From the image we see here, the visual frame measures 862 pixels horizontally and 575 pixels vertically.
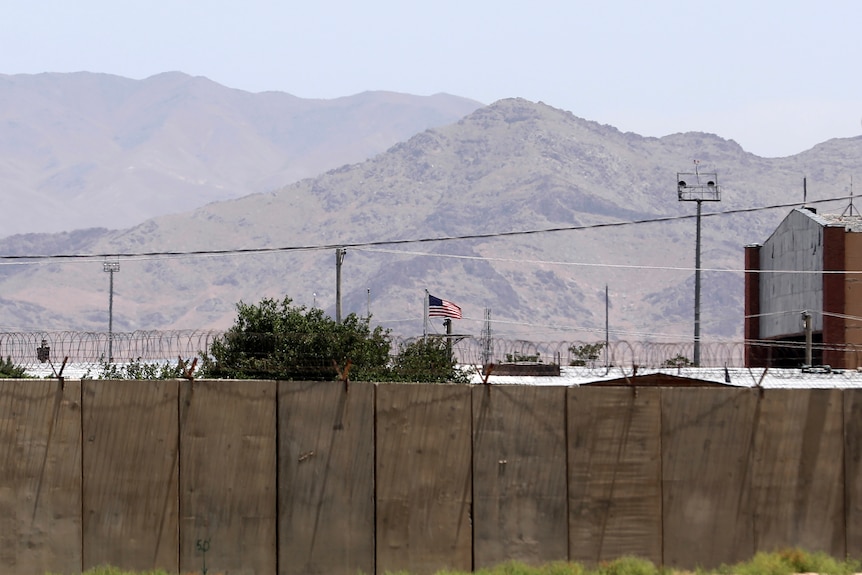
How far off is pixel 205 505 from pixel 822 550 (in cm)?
840

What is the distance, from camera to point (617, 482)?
18188 mm

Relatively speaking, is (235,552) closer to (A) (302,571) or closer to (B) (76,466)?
(A) (302,571)

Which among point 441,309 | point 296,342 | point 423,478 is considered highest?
point 441,309

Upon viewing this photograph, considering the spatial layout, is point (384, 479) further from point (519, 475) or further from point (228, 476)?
point (228, 476)

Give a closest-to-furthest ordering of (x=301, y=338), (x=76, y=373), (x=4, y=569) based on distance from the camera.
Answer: (x=4, y=569) → (x=301, y=338) → (x=76, y=373)

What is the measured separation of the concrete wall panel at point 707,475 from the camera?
1825 cm

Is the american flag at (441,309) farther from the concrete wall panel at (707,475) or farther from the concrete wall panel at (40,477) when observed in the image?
the concrete wall panel at (40,477)

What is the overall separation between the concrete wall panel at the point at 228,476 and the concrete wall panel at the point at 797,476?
664 cm

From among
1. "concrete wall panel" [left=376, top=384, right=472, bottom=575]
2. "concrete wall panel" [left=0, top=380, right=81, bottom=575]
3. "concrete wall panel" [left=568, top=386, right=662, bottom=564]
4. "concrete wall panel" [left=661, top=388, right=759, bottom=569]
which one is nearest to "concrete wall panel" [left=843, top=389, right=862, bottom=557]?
"concrete wall panel" [left=661, top=388, right=759, bottom=569]

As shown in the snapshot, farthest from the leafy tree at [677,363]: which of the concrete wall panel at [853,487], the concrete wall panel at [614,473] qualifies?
the concrete wall panel at [614,473]

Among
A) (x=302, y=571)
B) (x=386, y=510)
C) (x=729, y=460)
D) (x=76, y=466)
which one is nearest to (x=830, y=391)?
(x=729, y=460)

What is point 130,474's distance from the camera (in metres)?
18.0

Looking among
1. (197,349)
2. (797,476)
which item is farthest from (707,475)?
(197,349)

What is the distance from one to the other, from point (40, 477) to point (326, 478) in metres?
3.78
